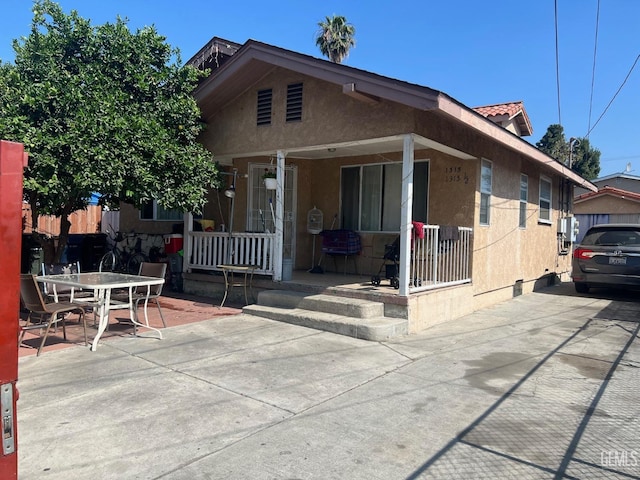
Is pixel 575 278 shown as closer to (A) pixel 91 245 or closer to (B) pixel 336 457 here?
(B) pixel 336 457

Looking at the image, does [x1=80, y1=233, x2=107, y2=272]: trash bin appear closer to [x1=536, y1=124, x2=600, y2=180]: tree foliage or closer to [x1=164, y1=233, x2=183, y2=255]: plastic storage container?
[x1=164, y1=233, x2=183, y2=255]: plastic storage container

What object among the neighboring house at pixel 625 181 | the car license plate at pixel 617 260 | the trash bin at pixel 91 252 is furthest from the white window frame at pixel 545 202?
the neighboring house at pixel 625 181

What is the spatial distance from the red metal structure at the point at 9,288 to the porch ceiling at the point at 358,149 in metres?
6.13

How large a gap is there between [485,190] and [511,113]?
5.35 meters

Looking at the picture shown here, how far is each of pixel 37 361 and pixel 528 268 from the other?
34.5 feet

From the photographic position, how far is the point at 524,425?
3910mm

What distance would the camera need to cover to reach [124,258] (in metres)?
12.7

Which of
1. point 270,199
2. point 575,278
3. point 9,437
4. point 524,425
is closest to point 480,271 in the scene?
point 575,278

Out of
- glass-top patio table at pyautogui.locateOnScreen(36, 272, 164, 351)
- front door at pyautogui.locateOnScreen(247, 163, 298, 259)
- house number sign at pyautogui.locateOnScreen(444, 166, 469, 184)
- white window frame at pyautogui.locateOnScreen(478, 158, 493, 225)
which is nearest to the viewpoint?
glass-top patio table at pyautogui.locateOnScreen(36, 272, 164, 351)

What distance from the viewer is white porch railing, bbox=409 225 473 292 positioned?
25.6 feet

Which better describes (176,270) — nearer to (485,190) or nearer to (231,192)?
(231,192)

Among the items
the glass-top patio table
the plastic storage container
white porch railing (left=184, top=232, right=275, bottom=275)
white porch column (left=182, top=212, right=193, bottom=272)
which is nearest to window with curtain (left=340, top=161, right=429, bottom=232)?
white porch railing (left=184, top=232, right=275, bottom=275)

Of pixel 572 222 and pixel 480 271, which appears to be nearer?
pixel 480 271

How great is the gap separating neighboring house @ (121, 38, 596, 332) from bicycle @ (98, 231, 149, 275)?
2317mm
